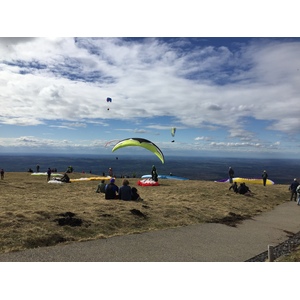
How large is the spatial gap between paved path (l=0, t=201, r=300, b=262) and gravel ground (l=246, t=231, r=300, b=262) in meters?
0.22

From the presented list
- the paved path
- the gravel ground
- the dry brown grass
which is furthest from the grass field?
the gravel ground

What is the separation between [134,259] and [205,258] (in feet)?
8.56

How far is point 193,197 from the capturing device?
21812mm

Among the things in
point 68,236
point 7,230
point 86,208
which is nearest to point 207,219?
point 86,208

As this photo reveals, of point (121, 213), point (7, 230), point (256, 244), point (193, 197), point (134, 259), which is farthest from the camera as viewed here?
point (193, 197)

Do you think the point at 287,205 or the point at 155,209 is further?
the point at 287,205

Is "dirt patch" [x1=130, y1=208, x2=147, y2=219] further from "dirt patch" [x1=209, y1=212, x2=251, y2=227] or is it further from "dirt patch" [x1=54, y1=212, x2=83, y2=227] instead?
"dirt patch" [x1=209, y1=212, x2=251, y2=227]

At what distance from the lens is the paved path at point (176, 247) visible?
873cm

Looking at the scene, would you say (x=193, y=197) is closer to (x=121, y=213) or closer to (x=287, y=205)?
(x=287, y=205)

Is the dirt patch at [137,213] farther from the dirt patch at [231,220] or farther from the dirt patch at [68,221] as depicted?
the dirt patch at [231,220]

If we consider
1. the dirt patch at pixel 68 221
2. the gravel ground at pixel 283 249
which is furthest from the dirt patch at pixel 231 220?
the dirt patch at pixel 68 221

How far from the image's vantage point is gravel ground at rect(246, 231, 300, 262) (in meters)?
9.74

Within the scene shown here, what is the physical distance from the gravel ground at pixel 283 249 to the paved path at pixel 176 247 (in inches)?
8.6

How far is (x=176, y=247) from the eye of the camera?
1023 centimetres
